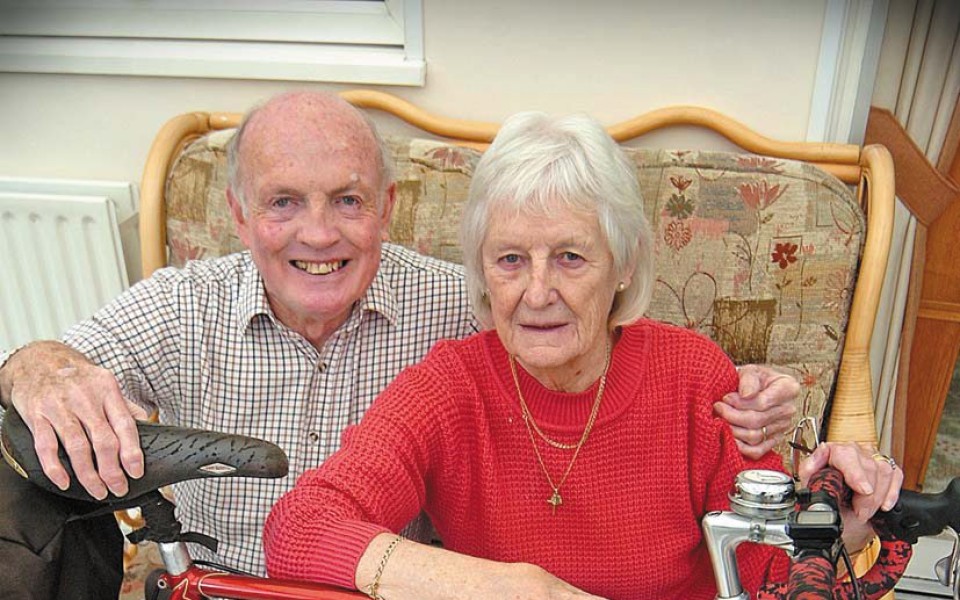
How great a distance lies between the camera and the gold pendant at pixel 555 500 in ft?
3.71

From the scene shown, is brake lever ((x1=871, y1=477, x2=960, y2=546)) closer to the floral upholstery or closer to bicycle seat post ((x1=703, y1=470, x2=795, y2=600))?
bicycle seat post ((x1=703, y1=470, x2=795, y2=600))

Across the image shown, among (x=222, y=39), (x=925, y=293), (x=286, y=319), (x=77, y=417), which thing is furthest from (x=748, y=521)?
(x=222, y=39)

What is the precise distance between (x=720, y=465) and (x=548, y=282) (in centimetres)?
38

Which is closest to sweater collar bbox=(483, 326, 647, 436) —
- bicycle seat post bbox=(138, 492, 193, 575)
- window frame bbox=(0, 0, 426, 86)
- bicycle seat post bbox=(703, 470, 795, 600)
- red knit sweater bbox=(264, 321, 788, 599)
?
red knit sweater bbox=(264, 321, 788, 599)

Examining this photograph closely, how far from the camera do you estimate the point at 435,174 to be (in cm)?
165

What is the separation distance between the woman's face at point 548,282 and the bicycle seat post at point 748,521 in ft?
1.18

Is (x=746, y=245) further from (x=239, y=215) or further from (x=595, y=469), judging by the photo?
(x=239, y=215)

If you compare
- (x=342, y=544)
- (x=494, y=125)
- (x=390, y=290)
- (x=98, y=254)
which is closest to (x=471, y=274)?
(x=390, y=290)

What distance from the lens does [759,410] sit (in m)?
1.13

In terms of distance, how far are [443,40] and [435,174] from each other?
1.12 ft

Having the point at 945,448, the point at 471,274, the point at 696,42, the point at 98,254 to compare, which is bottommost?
the point at 945,448

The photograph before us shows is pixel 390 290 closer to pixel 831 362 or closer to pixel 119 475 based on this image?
pixel 119 475

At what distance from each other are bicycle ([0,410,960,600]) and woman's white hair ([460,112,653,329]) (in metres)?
0.39

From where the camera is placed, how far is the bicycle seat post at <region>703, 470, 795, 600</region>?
0.72m
